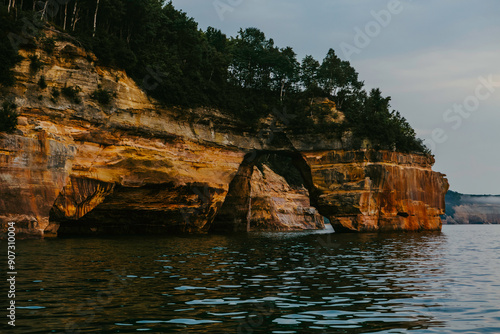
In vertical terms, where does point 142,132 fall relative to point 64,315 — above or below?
above

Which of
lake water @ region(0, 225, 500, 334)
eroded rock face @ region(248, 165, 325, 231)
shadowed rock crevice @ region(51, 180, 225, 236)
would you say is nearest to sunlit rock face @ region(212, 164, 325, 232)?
eroded rock face @ region(248, 165, 325, 231)

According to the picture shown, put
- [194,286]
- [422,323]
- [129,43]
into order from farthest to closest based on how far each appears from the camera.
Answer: [129,43] → [194,286] → [422,323]

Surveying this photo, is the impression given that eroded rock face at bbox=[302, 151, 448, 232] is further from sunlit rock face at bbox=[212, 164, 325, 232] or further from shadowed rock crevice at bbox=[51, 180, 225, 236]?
shadowed rock crevice at bbox=[51, 180, 225, 236]

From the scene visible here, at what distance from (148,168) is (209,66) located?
19912 mm

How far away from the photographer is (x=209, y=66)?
6091 centimetres

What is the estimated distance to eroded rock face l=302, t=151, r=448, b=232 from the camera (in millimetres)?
58812

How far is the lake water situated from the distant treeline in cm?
2758

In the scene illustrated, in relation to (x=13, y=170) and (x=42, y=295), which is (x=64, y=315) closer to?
(x=42, y=295)

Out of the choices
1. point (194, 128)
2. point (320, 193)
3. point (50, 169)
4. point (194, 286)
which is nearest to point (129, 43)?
point (194, 128)

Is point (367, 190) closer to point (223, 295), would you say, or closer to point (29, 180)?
point (29, 180)

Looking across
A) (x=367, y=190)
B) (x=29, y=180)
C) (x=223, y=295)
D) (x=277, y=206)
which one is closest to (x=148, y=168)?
(x=29, y=180)

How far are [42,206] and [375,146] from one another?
41.0 metres

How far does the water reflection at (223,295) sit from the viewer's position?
33.3 ft

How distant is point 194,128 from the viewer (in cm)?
5303
